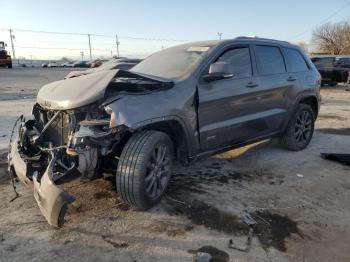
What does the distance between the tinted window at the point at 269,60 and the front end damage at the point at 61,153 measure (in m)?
2.63

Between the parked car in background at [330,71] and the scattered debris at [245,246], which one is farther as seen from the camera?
the parked car in background at [330,71]

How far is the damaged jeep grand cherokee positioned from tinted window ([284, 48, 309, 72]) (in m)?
0.58

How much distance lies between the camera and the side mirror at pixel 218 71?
4.33 metres

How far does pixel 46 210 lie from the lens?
3221 millimetres

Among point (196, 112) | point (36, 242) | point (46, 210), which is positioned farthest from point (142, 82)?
point (36, 242)

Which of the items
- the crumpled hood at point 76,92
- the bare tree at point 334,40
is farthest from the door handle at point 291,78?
the bare tree at point 334,40

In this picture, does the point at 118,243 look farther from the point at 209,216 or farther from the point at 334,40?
the point at 334,40

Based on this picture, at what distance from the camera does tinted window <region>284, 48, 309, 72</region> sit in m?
6.12

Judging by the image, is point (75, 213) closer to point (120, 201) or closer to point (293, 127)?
point (120, 201)

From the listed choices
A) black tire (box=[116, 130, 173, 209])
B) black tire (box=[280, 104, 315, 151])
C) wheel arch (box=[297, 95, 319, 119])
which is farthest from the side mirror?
wheel arch (box=[297, 95, 319, 119])

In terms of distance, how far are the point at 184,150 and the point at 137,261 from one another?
5.37 ft

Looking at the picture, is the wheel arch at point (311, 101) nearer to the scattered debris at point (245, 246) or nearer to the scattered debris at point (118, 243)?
the scattered debris at point (245, 246)

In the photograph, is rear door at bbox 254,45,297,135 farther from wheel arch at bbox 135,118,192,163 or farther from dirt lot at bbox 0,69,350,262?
wheel arch at bbox 135,118,192,163

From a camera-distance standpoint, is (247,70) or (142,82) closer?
(142,82)
